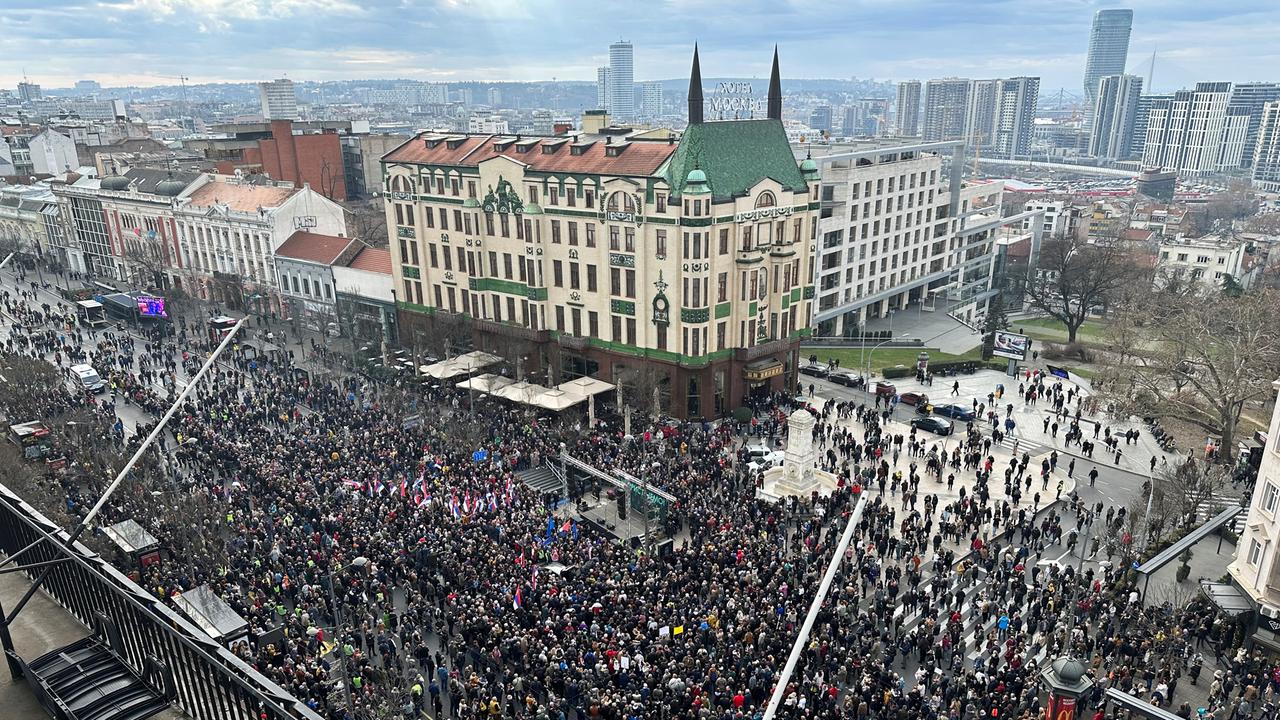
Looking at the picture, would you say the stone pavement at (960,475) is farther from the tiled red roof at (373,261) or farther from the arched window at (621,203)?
the tiled red roof at (373,261)

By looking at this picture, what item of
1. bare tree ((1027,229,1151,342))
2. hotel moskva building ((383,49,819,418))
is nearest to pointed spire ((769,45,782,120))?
hotel moskva building ((383,49,819,418))

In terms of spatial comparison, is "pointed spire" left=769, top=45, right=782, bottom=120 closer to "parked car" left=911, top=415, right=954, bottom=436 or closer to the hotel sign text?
the hotel sign text

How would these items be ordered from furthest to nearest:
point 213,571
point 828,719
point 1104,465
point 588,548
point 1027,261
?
point 1027,261 → point 1104,465 → point 588,548 → point 213,571 → point 828,719

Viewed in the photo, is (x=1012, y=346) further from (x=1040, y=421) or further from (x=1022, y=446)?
(x=1022, y=446)

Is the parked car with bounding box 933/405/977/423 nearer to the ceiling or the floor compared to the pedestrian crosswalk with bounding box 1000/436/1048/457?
nearer to the ceiling

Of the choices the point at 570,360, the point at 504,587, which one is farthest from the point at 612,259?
the point at 504,587

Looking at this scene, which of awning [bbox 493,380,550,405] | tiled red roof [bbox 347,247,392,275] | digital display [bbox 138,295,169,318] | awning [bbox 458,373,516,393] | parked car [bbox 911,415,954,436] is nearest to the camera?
awning [bbox 493,380,550,405]

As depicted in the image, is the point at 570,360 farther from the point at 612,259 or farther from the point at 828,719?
the point at 828,719
